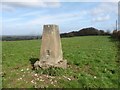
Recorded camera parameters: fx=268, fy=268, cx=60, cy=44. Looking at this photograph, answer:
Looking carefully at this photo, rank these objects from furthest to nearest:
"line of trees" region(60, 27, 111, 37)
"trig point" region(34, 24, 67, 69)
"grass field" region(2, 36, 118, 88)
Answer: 1. "line of trees" region(60, 27, 111, 37)
2. "trig point" region(34, 24, 67, 69)
3. "grass field" region(2, 36, 118, 88)

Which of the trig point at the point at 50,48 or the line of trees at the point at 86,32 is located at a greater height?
the line of trees at the point at 86,32

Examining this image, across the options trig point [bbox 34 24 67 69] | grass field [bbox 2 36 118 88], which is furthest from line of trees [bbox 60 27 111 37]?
trig point [bbox 34 24 67 69]

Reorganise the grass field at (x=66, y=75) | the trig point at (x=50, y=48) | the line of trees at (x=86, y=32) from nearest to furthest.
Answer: the grass field at (x=66, y=75)
the trig point at (x=50, y=48)
the line of trees at (x=86, y=32)

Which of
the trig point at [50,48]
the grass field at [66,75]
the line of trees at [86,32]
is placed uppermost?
the line of trees at [86,32]

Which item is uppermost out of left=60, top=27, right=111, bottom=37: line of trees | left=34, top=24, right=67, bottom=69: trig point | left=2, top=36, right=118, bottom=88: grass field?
left=60, top=27, right=111, bottom=37: line of trees

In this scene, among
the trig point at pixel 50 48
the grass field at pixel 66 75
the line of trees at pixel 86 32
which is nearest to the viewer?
the grass field at pixel 66 75

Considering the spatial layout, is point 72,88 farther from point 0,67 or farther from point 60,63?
point 0,67

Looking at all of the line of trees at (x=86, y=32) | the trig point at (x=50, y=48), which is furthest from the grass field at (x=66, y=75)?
the line of trees at (x=86, y=32)

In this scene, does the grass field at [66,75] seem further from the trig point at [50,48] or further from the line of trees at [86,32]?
the line of trees at [86,32]

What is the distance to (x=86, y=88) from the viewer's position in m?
9.06

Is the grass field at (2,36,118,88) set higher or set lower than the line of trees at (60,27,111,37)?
lower

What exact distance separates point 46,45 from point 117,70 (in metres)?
3.10

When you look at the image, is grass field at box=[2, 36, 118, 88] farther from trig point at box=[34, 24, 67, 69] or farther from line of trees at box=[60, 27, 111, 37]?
line of trees at box=[60, 27, 111, 37]

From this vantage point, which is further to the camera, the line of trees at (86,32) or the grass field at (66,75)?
the line of trees at (86,32)
